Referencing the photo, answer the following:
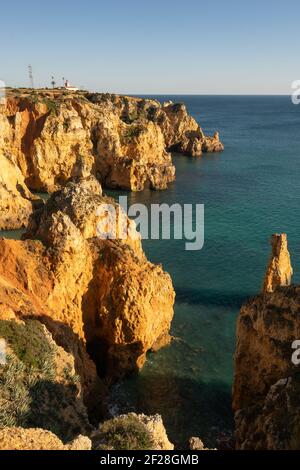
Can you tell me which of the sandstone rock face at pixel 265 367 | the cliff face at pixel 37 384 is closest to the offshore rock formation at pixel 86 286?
the cliff face at pixel 37 384

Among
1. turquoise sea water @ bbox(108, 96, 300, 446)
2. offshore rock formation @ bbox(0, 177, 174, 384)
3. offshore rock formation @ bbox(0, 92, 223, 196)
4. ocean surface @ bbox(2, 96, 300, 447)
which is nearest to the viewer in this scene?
offshore rock formation @ bbox(0, 177, 174, 384)

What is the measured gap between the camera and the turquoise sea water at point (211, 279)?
27.4 meters

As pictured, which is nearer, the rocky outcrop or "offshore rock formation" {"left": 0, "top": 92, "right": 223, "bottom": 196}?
the rocky outcrop

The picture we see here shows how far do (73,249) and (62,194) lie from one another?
671 centimetres

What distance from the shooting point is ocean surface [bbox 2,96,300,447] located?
89.6 ft

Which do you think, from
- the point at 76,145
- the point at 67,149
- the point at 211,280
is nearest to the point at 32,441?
the point at 211,280

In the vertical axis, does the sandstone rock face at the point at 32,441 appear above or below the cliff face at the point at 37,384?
above

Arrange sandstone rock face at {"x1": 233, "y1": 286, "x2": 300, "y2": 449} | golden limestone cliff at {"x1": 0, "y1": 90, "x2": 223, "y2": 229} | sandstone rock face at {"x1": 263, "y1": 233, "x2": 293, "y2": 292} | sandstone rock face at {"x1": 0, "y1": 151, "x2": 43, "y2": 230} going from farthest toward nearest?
1. golden limestone cliff at {"x1": 0, "y1": 90, "x2": 223, "y2": 229}
2. sandstone rock face at {"x1": 0, "y1": 151, "x2": 43, "y2": 230}
3. sandstone rock face at {"x1": 263, "y1": 233, "x2": 293, "y2": 292}
4. sandstone rock face at {"x1": 233, "y1": 286, "x2": 300, "y2": 449}

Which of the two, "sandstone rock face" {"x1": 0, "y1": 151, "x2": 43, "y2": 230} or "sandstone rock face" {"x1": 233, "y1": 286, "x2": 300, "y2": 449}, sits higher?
"sandstone rock face" {"x1": 0, "y1": 151, "x2": 43, "y2": 230}

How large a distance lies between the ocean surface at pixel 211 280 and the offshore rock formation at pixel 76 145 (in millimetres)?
4497

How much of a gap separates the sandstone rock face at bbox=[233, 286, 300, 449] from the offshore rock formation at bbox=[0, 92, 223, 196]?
48452 mm
